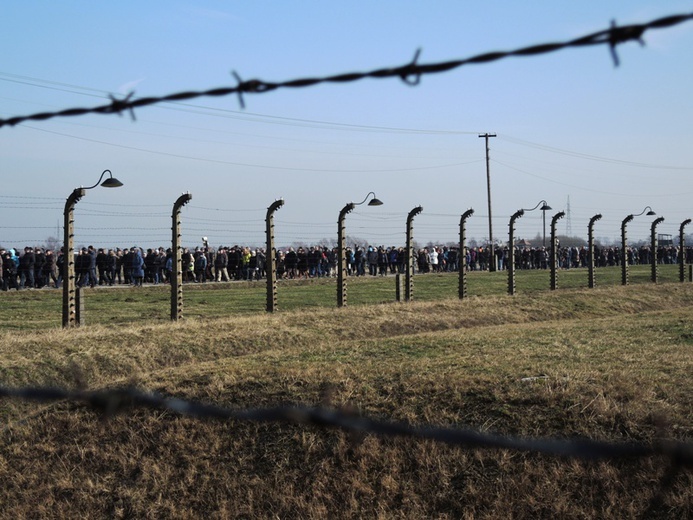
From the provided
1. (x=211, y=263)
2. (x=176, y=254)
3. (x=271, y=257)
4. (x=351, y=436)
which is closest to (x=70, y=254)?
(x=176, y=254)

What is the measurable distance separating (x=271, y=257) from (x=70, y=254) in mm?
4302

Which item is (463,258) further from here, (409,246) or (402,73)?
(402,73)

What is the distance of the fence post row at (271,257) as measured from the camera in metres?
17.0

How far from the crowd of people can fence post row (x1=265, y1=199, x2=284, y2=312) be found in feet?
8.52

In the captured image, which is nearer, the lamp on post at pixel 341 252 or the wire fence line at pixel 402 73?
the wire fence line at pixel 402 73

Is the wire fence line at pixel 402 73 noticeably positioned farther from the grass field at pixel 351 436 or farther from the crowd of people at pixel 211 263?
the crowd of people at pixel 211 263

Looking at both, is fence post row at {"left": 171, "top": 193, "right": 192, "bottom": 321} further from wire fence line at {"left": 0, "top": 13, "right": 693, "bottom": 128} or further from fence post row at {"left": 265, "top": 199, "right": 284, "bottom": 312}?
wire fence line at {"left": 0, "top": 13, "right": 693, "bottom": 128}

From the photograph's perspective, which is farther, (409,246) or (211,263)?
(211,263)

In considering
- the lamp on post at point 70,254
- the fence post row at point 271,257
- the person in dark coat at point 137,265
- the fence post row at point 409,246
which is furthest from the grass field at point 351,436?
the person in dark coat at point 137,265

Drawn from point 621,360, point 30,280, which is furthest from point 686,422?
point 30,280

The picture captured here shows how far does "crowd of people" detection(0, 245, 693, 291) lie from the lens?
1076 inches

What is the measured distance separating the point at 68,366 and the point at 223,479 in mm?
4533

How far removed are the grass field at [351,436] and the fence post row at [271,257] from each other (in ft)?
13.4

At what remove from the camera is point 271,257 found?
56.4 feet
